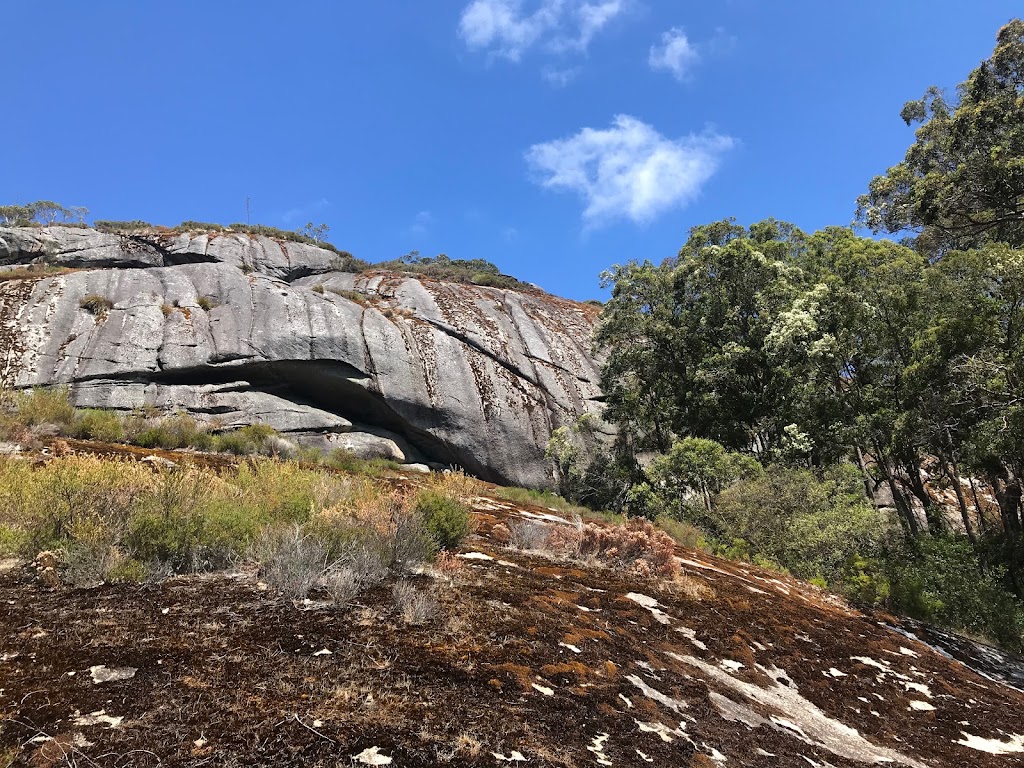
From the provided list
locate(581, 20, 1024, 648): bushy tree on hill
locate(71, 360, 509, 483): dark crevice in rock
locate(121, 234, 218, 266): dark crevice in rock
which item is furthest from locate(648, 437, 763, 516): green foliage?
locate(121, 234, 218, 266): dark crevice in rock

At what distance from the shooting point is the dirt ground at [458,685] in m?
2.51

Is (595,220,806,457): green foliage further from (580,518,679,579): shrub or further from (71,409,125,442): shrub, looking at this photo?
(71,409,125,442): shrub

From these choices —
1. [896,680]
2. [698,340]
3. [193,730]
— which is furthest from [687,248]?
[193,730]

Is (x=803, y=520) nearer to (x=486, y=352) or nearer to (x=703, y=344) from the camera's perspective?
(x=703, y=344)

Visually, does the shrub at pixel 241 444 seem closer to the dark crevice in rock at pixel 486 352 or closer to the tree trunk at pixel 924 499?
the dark crevice in rock at pixel 486 352

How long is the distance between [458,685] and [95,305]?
23496 millimetres

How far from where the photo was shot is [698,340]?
2280cm

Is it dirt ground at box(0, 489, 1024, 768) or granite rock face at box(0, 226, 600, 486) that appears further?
granite rock face at box(0, 226, 600, 486)

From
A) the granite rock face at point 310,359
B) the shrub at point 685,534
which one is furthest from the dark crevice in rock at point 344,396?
the shrub at point 685,534

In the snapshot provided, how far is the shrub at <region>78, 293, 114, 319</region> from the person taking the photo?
67.5 ft

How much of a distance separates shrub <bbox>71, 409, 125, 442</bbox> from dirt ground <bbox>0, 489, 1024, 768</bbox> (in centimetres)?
1029

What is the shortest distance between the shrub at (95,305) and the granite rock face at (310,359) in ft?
0.31

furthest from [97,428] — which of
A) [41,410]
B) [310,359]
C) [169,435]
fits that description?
[310,359]

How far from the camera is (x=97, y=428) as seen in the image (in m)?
12.9
